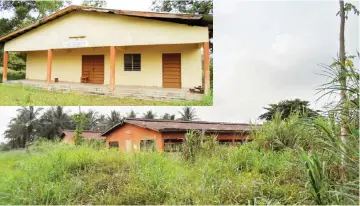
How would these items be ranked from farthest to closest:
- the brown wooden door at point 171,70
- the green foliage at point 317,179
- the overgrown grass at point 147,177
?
the brown wooden door at point 171,70, the overgrown grass at point 147,177, the green foliage at point 317,179

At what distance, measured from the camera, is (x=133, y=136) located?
4297mm

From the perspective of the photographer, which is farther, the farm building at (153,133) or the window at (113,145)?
the window at (113,145)

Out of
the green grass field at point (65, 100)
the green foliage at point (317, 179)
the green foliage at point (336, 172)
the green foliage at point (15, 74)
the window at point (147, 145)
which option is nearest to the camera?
the green foliage at point (336, 172)

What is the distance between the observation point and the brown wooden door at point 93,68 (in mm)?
4785

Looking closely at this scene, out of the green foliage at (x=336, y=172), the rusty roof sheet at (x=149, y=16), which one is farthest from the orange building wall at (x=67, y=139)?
the green foliage at (x=336, y=172)

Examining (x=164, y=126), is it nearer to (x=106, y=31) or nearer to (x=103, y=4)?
(x=106, y=31)

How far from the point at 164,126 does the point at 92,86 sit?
3.26ft

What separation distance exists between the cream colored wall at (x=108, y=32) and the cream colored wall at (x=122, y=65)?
0.52 ft

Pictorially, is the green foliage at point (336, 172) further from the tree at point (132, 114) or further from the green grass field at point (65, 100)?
the tree at point (132, 114)

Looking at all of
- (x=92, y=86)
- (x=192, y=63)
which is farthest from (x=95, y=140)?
(x=192, y=63)

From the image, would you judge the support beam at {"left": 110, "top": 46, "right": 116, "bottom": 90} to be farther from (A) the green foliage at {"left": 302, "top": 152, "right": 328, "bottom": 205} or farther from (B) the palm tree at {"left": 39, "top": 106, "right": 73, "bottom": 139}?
(A) the green foliage at {"left": 302, "top": 152, "right": 328, "bottom": 205}

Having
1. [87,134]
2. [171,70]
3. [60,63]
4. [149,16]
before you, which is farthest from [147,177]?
[60,63]

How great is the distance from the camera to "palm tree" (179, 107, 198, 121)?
14.4 feet

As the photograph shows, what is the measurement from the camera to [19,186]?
3.55 m
